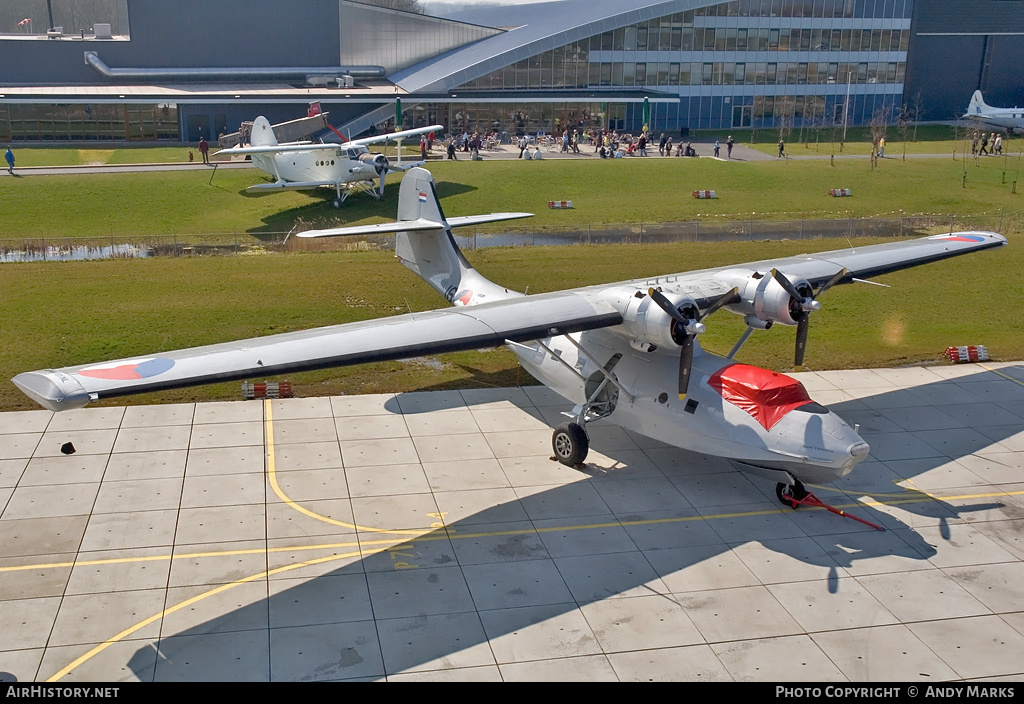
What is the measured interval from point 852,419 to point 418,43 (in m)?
77.8

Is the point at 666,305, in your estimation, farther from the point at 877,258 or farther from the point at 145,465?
the point at 145,465

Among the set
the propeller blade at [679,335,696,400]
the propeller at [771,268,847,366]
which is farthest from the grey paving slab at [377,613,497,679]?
the propeller at [771,268,847,366]

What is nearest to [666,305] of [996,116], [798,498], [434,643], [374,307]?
[798,498]

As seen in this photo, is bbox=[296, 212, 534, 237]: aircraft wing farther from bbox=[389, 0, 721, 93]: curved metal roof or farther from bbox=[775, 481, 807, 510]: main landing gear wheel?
bbox=[389, 0, 721, 93]: curved metal roof

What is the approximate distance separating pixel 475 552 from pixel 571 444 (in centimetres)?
463

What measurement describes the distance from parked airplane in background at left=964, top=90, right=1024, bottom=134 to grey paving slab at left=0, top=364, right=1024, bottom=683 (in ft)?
248

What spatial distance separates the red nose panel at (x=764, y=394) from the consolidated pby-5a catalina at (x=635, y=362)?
2 centimetres

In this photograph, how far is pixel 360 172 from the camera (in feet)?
191

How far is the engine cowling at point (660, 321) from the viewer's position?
19781mm

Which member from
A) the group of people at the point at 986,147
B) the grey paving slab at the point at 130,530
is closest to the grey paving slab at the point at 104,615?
the grey paving slab at the point at 130,530

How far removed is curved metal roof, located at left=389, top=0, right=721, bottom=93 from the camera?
82438 mm

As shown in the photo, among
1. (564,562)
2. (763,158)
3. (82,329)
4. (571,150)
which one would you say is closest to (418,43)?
(571,150)
